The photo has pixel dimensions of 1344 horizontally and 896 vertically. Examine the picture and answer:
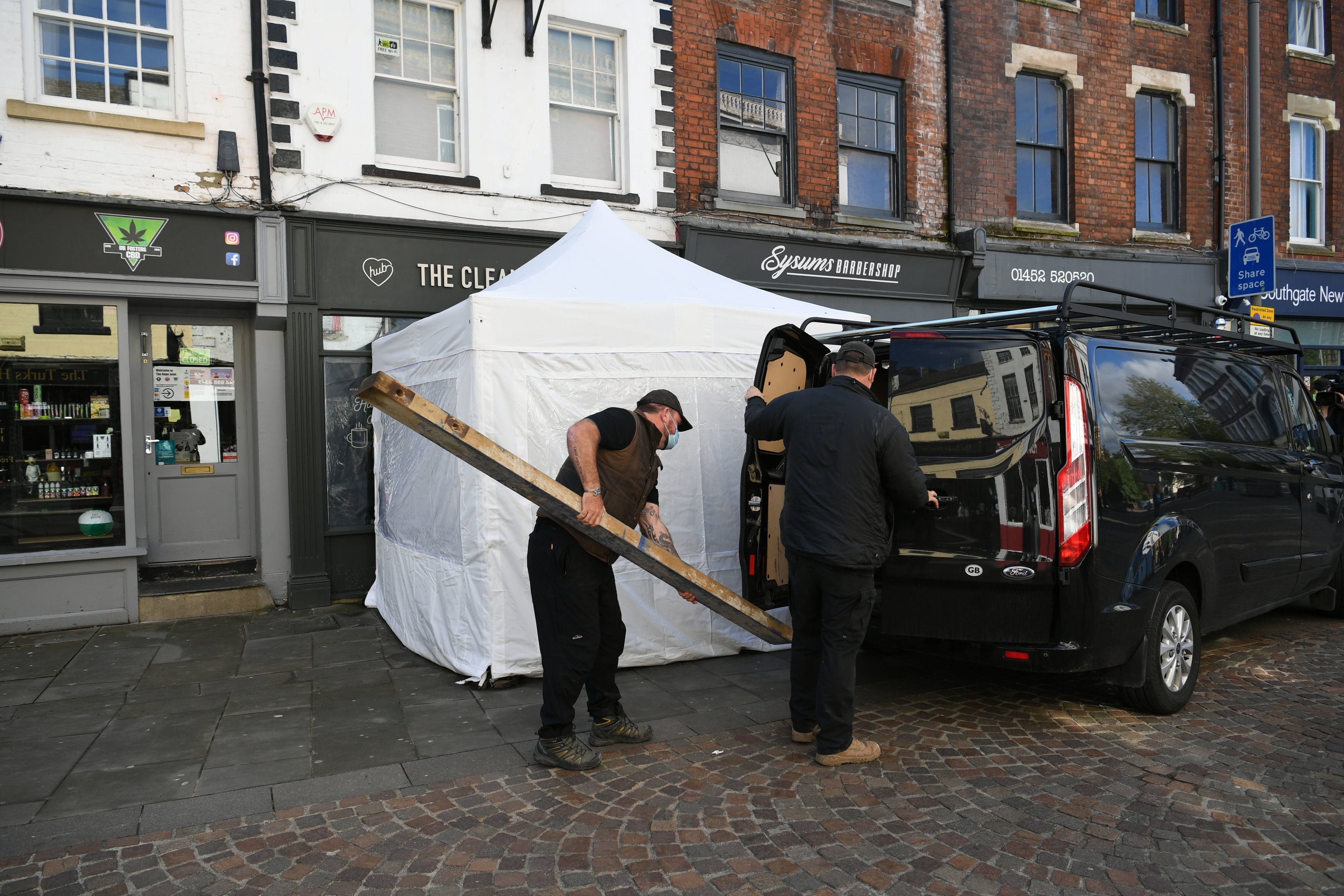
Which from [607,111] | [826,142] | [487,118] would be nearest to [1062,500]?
[487,118]

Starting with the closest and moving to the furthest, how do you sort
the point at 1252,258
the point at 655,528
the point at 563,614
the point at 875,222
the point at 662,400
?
the point at 563,614 < the point at 662,400 < the point at 655,528 < the point at 875,222 < the point at 1252,258

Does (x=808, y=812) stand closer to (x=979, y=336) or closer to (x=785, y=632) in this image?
A: (x=785, y=632)

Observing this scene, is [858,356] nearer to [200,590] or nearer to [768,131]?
[200,590]

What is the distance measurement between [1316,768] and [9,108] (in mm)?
9499

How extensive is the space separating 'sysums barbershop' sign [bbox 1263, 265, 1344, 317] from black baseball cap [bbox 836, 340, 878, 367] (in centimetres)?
1229

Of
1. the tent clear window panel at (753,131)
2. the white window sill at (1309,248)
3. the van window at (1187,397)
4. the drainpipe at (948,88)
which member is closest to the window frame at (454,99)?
the tent clear window panel at (753,131)

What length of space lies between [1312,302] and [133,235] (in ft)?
52.2

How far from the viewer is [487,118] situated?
28.0 feet

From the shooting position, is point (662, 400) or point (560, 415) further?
point (560, 415)

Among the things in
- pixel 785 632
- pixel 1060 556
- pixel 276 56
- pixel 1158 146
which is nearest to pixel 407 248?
pixel 276 56

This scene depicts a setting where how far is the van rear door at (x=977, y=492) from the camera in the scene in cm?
432

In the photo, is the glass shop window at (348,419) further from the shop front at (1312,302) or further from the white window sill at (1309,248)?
the white window sill at (1309,248)

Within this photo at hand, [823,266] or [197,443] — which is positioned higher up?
[823,266]

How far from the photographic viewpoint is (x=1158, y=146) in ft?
42.5
